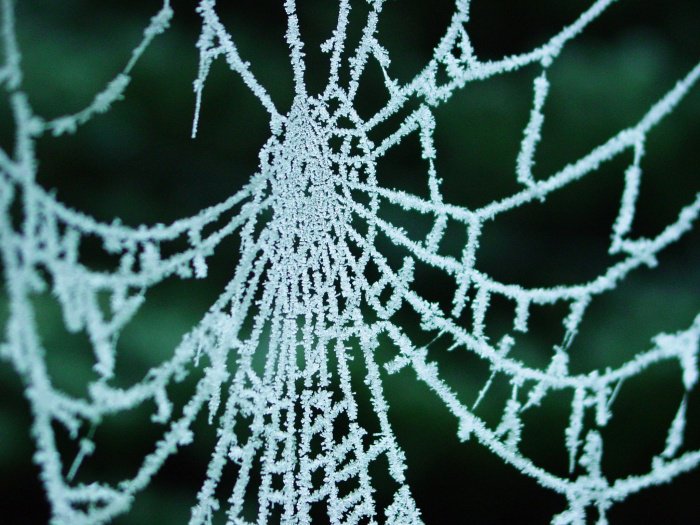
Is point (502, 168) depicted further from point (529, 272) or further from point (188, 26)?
point (188, 26)

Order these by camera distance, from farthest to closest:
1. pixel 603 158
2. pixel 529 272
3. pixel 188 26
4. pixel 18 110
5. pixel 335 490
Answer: pixel 529 272
pixel 188 26
pixel 335 490
pixel 603 158
pixel 18 110

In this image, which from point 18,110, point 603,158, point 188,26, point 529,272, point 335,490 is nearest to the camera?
point 18,110

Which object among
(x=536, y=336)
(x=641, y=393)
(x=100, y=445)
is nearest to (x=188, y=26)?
(x=100, y=445)

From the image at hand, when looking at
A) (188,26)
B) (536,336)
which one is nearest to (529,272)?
(536,336)

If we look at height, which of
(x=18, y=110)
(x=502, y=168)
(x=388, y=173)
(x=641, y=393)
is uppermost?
(x=502, y=168)

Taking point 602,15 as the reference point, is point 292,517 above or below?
below

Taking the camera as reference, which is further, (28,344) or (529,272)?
(529,272)

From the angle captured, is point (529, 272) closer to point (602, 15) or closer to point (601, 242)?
point (601, 242)
